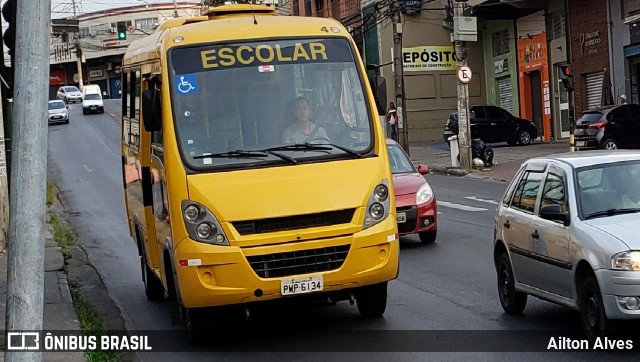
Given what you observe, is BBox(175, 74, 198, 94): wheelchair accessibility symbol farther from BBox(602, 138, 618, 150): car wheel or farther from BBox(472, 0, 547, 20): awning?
BBox(472, 0, 547, 20): awning

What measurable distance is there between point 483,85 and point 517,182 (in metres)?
41.5

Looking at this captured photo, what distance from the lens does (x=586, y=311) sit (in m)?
8.37

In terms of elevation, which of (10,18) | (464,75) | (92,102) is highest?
(92,102)

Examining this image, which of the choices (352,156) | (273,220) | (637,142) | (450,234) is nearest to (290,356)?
(273,220)

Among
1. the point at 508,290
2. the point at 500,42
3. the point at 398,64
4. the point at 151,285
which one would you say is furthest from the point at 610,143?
the point at 508,290

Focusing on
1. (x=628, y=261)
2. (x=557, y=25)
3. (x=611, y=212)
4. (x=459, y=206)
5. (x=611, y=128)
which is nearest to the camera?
(x=628, y=261)

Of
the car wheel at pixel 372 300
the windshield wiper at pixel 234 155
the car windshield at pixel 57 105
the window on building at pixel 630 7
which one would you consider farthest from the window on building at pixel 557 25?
the windshield wiper at pixel 234 155

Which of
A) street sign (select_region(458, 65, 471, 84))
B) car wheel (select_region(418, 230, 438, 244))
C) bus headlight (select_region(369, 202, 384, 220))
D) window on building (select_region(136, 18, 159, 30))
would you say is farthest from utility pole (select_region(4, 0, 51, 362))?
window on building (select_region(136, 18, 159, 30))

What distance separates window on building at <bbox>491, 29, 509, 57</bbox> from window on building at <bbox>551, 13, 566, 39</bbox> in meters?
5.65

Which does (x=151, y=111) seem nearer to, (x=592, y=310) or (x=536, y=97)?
(x=592, y=310)

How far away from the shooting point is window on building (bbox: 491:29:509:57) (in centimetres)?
4794

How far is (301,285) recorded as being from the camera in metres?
9.21

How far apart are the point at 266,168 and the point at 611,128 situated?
22.5m

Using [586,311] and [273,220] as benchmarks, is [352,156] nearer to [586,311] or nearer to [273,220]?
[273,220]
